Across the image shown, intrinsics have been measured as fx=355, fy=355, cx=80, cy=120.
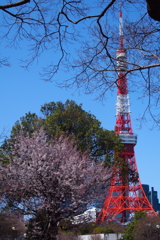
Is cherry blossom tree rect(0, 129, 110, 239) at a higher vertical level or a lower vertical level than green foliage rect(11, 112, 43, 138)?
lower

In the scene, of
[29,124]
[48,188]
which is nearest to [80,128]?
[29,124]

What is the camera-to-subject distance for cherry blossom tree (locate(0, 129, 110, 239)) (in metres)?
10.7

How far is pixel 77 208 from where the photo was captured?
1102cm

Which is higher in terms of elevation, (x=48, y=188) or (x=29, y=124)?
(x=29, y=124)

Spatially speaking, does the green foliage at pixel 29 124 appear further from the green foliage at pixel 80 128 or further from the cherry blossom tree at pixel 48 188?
the cherry blossom tree at pixel 48 188

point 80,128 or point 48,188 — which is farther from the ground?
point 80,128

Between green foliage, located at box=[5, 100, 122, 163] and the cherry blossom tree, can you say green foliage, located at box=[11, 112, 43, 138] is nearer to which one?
green foliage, located at box=[5, 100, 122, 163]

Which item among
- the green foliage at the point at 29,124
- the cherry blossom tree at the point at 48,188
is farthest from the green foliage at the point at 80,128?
the cherry blossom tree at the point at 48,188

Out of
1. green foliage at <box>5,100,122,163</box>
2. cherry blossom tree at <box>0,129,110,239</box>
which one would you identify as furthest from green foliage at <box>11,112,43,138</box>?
cherry blossom tree at <box>0,129,110,239</box>

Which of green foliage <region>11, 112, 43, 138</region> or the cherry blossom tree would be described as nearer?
the cherry blossom tree

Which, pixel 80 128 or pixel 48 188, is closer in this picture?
pixel 48 188

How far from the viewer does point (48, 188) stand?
10.8m

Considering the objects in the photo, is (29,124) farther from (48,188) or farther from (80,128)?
(48,188)

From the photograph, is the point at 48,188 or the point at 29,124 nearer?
the point at 48,188
